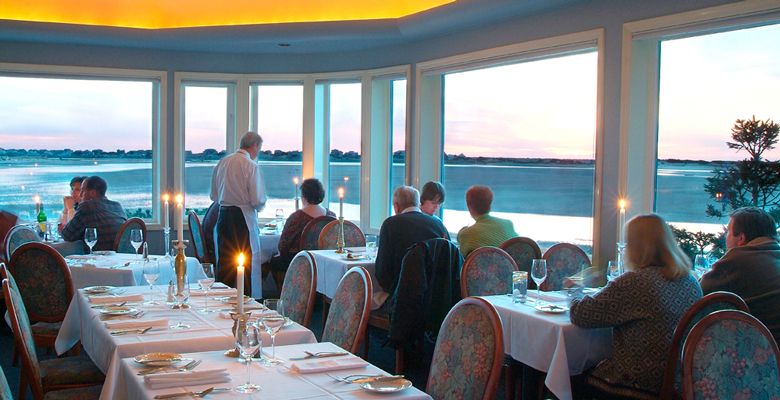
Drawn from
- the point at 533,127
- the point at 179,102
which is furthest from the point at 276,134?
the point at 533,127

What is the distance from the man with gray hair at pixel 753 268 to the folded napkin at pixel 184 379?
7.92 ft

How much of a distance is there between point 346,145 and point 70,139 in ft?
10.3

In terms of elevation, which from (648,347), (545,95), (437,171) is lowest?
(648,347)

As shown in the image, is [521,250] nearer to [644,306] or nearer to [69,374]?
[644,306]

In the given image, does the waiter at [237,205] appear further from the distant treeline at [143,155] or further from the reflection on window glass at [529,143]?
the reflection on window glass at [529,143]

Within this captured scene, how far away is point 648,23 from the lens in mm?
5246

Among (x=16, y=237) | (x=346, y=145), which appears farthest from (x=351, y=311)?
(x=346, y=145)

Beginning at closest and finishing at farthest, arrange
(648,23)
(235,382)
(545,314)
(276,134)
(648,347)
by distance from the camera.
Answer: (235,382) → (648,347) → (545,314) → (648,23) → (276,134)

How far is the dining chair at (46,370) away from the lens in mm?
3090

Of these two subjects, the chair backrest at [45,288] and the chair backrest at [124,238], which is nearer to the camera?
the chair backrest at [45,288]

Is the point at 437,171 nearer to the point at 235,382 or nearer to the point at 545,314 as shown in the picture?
the point at 545,314

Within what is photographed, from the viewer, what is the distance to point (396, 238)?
506 cm

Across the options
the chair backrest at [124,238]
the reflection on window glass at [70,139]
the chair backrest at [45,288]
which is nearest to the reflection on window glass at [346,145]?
the reflection on window glass at [70,139]

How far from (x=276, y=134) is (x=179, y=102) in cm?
114
